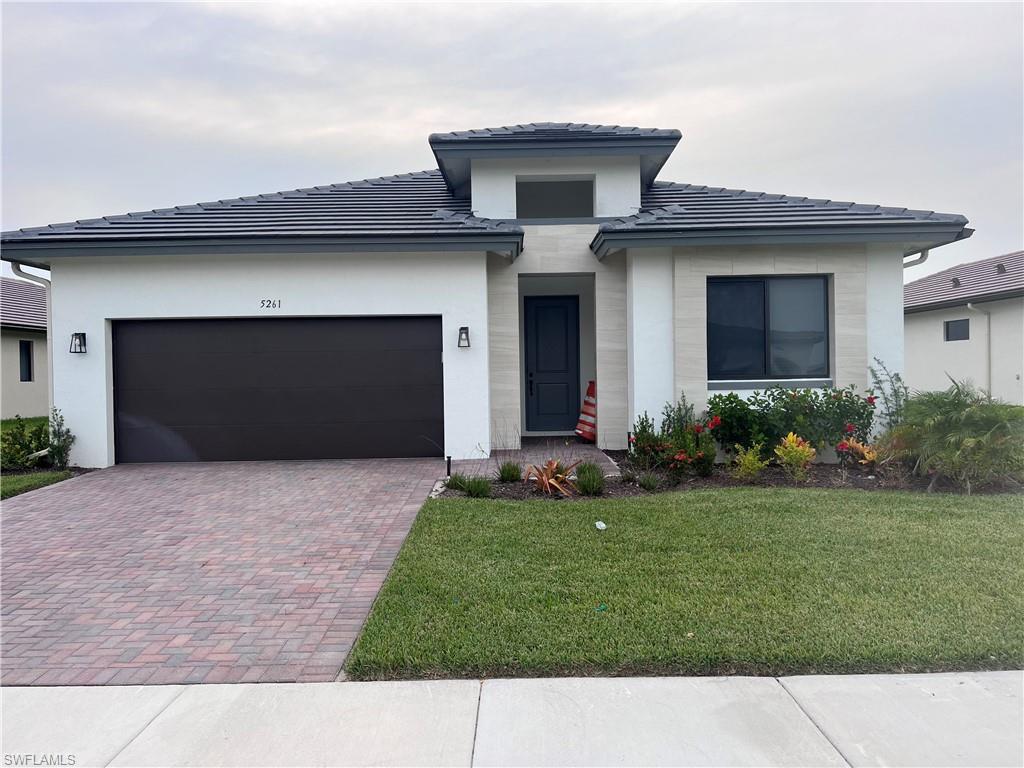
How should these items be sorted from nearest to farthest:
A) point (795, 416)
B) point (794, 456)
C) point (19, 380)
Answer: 1. point (794, 456)
2. point (795, 416)
3. point (19, 380)

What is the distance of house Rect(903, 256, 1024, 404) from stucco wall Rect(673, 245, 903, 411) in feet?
30.4

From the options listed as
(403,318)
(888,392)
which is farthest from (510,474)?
(888,392)

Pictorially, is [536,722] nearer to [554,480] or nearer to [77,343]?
[554,480]

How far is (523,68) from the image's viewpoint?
12227mm

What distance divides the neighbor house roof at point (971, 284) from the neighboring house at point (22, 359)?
94.1ft

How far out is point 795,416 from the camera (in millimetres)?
9547

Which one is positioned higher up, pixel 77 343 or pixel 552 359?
pixel 77 343

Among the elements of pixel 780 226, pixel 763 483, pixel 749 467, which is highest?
pixel 780 226

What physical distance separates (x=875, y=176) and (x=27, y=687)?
2111cm

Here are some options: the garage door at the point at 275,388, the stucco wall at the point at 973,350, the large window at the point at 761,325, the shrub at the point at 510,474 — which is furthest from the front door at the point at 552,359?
the stucco wall at the point at 973,350

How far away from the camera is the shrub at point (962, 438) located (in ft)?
25.1

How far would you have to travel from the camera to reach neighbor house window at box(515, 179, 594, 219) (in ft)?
43.1

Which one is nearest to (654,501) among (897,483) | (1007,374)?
(897,483)

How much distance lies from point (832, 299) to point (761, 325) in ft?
4.00
